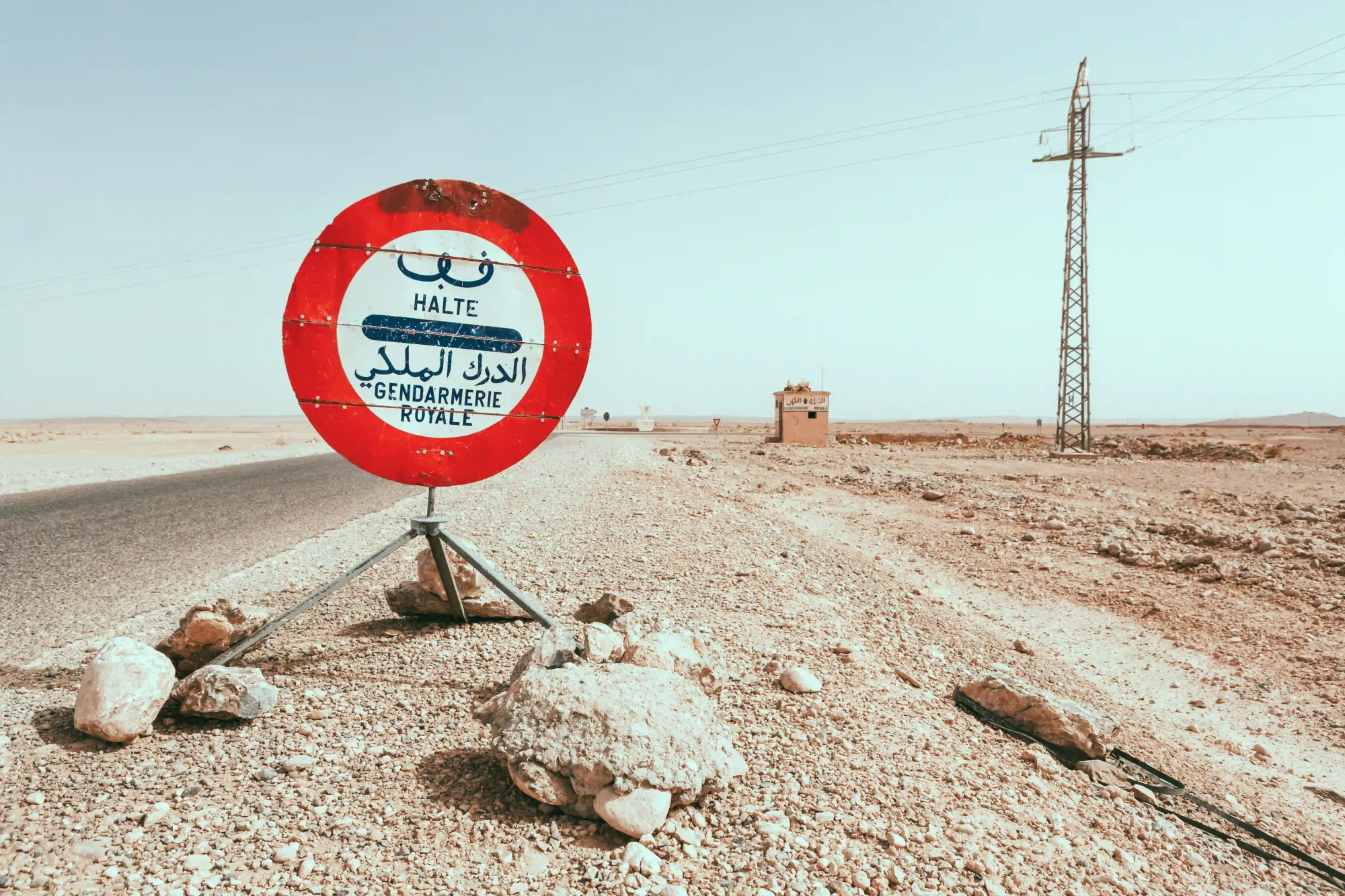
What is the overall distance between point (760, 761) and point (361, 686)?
1.72 metres

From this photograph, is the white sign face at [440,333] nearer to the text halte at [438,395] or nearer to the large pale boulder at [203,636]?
the text halte at [438,395]

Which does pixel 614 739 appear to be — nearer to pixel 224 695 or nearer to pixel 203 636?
pixel 224 695

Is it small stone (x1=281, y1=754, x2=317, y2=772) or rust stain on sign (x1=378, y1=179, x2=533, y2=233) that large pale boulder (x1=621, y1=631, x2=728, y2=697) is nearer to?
small stone (x1=281, y1=754, x2=317, y2=772)

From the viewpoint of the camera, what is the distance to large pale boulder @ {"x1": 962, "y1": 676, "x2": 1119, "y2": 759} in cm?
326

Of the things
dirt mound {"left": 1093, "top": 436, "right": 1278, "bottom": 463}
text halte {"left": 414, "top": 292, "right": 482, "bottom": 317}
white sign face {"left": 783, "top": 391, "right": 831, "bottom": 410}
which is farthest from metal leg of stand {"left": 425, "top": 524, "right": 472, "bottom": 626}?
white sign face {"left": 783, "top": 391, "right": 831, "bottom": 410}

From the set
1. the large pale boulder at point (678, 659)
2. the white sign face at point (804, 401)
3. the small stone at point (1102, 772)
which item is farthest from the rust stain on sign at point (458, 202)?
the white sign face at point (804, 401)

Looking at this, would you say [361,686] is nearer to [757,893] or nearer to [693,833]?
[693,833]

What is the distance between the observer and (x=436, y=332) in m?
3.54

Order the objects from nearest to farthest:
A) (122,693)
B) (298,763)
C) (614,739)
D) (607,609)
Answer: (614,739) → (298,763) → (122,693) → (607,609)

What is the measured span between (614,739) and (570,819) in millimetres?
265

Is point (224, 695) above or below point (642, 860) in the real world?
above

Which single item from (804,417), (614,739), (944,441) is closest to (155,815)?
(614,739)

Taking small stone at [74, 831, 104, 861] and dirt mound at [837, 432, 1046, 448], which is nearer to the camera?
small stone at [74, 831, 104, 861]

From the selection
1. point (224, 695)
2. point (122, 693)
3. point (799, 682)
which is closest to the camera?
point (122, 693)
